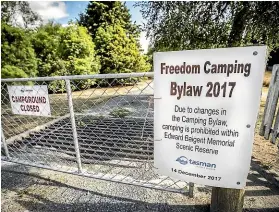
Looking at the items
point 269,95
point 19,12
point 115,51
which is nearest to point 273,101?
point 269,95

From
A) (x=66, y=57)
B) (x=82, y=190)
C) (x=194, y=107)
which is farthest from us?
(x=66, y=57)

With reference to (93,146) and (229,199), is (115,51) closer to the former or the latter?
(93,146)

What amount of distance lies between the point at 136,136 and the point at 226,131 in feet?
10.3

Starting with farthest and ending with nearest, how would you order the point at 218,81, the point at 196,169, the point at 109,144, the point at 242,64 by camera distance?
1. the point at 109,144
2. the point at 196,169
3. the point at 218,81
4. the point at 242,64

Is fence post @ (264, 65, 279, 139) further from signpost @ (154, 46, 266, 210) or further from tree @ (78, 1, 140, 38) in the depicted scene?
tree @ (78, 1, 140, 38)

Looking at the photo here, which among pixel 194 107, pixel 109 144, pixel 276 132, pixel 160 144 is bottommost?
pixel 109 144

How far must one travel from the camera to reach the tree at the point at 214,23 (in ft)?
24.2

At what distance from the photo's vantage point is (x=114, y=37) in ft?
54.7

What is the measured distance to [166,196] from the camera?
262 cm

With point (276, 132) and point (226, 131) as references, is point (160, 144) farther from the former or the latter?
point (276, 132)

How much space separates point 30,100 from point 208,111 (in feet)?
7.79

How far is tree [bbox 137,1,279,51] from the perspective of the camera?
291 inches

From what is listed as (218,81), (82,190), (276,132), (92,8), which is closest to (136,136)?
(82,190)

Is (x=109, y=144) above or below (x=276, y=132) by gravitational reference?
below
